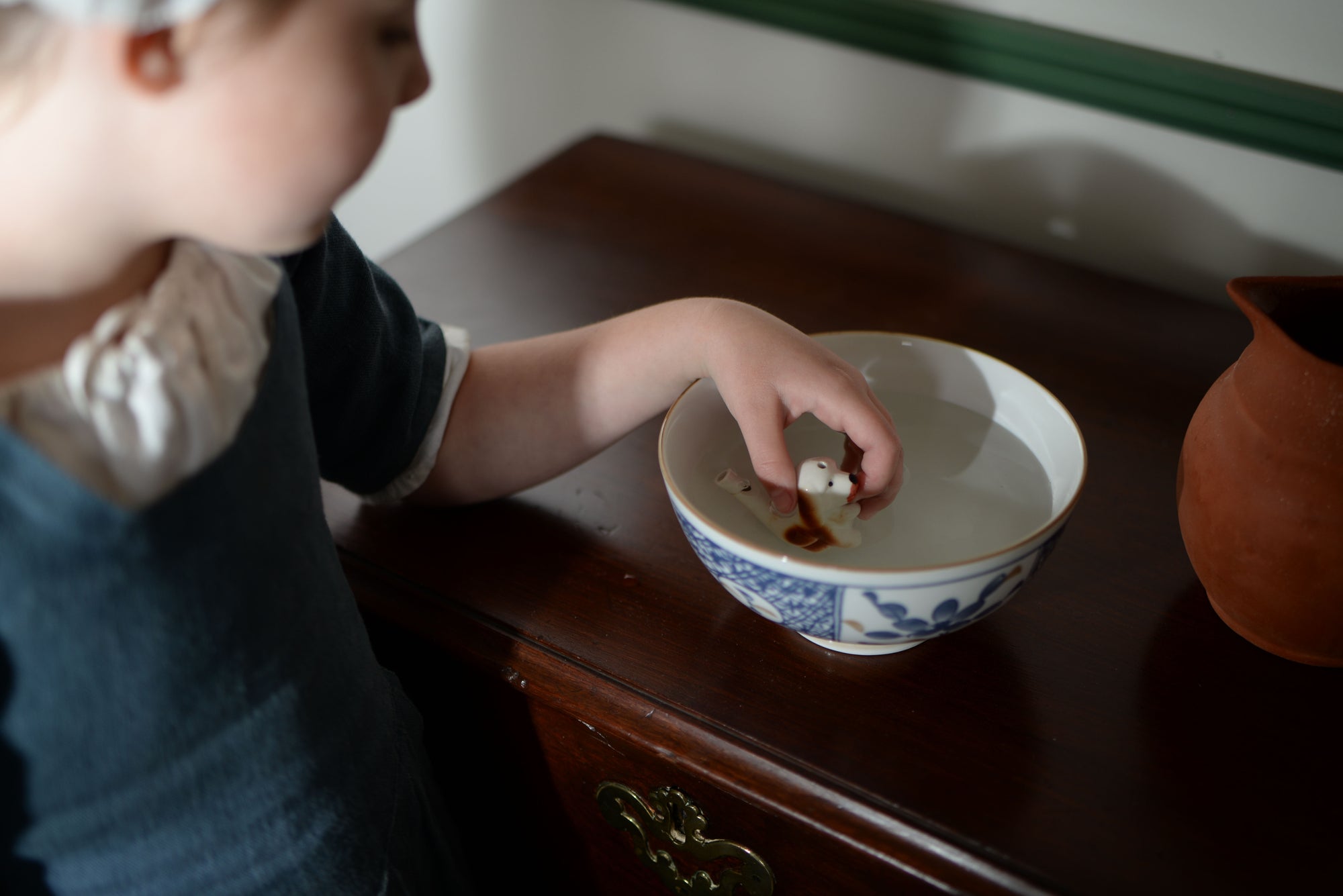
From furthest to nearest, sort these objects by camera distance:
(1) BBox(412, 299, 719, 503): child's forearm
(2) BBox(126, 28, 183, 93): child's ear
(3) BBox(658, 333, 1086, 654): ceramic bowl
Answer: (1) BBox(412, 299, 719, 503): child's forearm
(3) BBox(658, 333, 1086, 654): ceramic bowl
(2) BBox(126, 28, 183, 93): child's ear

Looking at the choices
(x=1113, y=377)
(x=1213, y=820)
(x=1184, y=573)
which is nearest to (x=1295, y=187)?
(x=1113, y=377)

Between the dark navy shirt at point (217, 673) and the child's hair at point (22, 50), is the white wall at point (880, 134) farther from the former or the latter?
the child's hair at point (22, 50)

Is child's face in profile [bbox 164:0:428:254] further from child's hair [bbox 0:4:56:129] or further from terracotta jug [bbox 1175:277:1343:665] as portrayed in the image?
terracotta jug [bbox 1175:277:1343:665]

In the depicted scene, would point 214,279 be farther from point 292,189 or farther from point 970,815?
point 970,815

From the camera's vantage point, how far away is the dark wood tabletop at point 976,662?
17.4 inches

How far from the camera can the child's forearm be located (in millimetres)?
582

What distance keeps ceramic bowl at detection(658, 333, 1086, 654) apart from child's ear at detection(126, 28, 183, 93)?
26 centimetres

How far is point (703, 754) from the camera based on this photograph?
49 centimetres

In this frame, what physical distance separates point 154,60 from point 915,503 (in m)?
0.40

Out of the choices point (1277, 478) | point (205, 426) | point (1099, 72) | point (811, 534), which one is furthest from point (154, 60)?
point (1099, 72)

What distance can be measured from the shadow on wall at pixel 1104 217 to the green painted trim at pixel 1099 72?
54 mm

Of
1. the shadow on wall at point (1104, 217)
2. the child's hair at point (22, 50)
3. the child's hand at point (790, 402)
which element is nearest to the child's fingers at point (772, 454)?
the child's hand at point (790, 402)

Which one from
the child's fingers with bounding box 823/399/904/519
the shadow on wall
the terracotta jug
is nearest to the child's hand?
the child's fingers with bounding box 823/399/904/519

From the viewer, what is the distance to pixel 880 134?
0.93m
